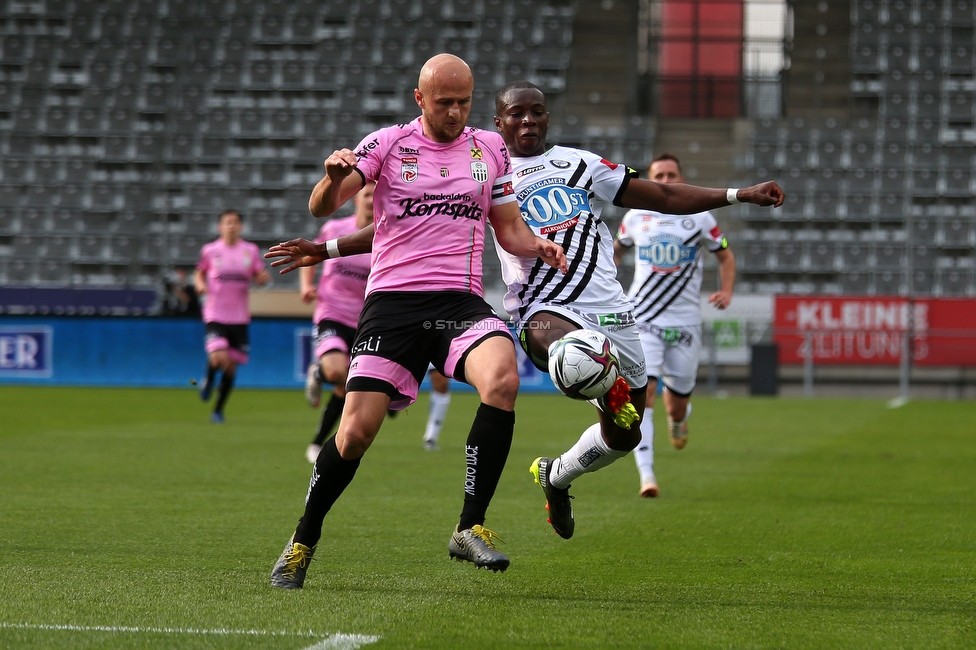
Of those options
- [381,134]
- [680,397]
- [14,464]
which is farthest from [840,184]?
[381,134]

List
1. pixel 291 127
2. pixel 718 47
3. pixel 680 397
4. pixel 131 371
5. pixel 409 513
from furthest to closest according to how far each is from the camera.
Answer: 1. pixel 718 47
2. pixel 291 127
3. pixel 131 371
4. pixel 680 397
5. pixel 409 513

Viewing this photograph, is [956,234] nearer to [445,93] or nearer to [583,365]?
[583,365]

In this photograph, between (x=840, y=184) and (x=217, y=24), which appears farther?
(x=217, y=24)

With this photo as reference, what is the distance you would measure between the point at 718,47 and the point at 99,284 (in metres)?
15.3

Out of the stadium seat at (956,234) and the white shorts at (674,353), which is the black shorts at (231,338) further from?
the stadium seat at (956,234)

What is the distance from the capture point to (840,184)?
26.8 metres

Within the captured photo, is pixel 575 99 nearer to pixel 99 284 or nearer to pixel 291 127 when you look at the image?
pixel 291 127

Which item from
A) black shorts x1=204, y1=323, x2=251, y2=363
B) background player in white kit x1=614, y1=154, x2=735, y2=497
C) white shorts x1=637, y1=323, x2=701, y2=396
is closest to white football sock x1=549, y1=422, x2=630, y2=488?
background player in white kit x1=614, y1=154, x2=735, y2=497

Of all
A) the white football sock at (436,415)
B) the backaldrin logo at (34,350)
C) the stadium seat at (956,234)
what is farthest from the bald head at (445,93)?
the stadium seat at (956,234)

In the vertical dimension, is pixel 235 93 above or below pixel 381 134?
above

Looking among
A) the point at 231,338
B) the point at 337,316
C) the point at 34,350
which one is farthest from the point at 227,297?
the point at 34,350

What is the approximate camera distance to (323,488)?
480cm

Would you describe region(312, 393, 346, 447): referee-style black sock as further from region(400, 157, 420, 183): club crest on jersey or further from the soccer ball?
region(400, 157, 420, 183): club crest on jersey

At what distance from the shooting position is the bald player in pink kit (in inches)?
187
